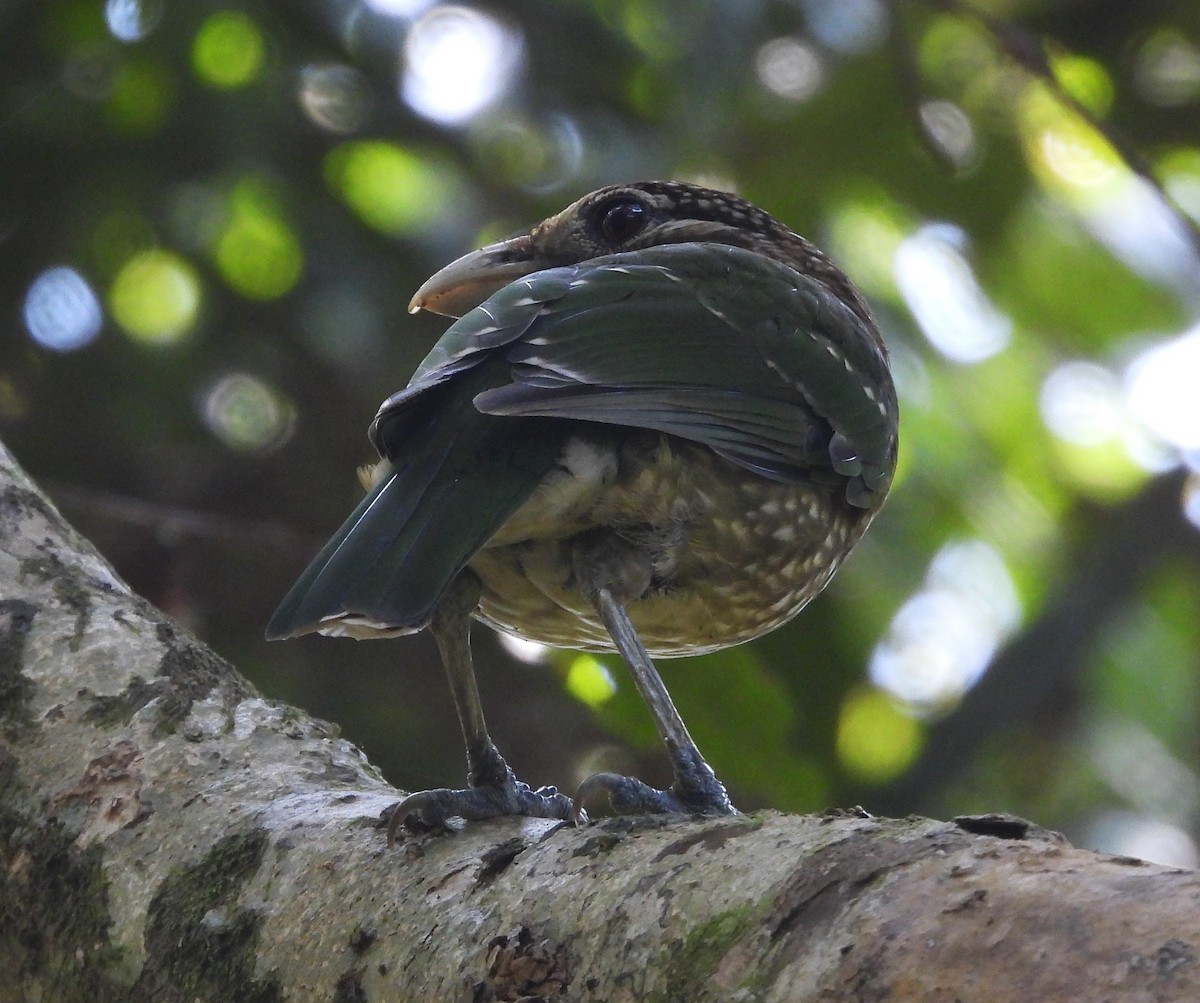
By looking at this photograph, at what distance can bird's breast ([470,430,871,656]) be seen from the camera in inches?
101

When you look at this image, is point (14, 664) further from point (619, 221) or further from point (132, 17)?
point (132, 17)

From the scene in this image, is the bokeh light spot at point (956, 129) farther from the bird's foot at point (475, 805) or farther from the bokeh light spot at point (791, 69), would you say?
the bird's foot at point (475, 805)

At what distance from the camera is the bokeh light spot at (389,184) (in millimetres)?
4680

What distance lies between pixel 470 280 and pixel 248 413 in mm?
1601

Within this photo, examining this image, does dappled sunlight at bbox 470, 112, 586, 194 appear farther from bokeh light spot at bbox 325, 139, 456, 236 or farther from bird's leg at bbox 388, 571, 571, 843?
bird's leg at bbox 388, 571, 571, 843

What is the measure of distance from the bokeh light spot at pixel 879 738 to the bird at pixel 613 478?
1975 millimetres

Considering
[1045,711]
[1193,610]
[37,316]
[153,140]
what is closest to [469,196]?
[153,140]

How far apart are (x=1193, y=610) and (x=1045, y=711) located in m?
0.85

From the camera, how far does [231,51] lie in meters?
4.52

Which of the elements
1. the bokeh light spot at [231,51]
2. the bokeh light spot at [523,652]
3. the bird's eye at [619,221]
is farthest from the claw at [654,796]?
the bokeh light spot at [231,51]

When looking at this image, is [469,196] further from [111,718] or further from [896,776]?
[111,718]

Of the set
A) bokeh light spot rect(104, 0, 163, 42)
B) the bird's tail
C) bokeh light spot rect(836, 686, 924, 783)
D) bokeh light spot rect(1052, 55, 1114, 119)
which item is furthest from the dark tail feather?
bokeh light spot rect(1052, 55, 1114, 119)

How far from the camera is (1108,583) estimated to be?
5.26 metres

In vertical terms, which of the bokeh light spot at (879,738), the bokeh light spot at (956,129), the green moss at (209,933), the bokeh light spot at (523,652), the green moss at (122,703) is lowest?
the bokeh light spot at (879,738)
